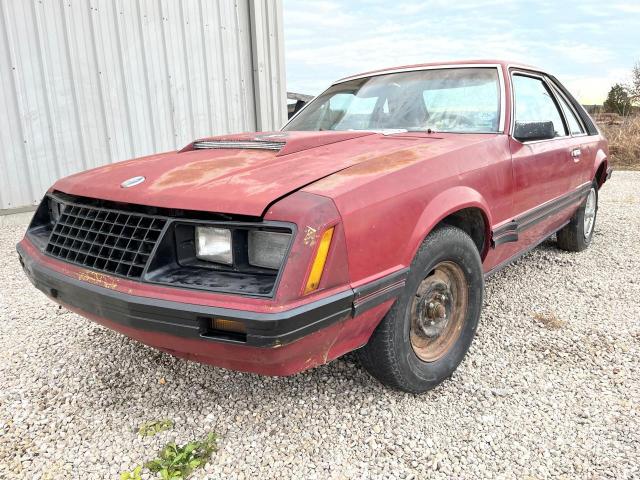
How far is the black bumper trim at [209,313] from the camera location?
4.75 feet

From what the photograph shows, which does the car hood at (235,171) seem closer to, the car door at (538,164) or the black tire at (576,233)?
the car door at (538,164)

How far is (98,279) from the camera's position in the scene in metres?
1.74

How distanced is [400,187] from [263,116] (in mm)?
6017

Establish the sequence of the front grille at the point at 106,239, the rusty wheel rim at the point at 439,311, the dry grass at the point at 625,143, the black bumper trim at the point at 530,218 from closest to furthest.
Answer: the front grille at the point at 106,239
the rusty wheel rim at the point at 439,311
the black bumper trim at the point at 530,218
the dry grass at the point at 625,143

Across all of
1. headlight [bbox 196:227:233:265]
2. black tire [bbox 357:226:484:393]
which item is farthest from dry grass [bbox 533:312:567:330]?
headlight [bbox 196:227:233:265]

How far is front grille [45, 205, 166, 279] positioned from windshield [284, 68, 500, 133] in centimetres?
161

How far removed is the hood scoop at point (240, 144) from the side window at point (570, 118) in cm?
265

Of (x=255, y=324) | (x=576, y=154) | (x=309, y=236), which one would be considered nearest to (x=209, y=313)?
(x=255, y=324)

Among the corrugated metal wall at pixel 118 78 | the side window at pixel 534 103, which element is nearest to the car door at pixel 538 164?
the side window at pixel 534 103

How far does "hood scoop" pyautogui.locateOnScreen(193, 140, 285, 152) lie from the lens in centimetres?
231

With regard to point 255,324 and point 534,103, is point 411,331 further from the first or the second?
point 534,103

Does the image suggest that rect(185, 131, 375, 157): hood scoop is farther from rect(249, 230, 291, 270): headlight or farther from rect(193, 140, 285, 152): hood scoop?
rect(249, 230, 291, 270): headlight

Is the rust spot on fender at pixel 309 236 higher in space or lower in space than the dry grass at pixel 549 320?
higher

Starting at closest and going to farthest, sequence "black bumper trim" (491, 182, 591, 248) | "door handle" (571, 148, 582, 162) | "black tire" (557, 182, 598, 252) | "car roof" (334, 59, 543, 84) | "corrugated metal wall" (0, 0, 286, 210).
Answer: "black bumper trim" (491, 182, 591, 248), "car roof" (334, 59, 543, 84), "door handle" (571, 148, 582, 162), "black tire" (557, 182, 598, 252), "corrugated metal wall" (0, 0, 286, 210)
